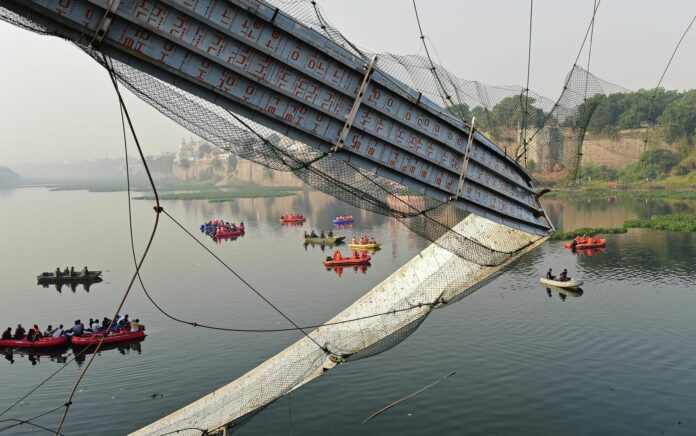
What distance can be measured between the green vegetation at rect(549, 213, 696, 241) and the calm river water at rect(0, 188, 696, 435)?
743 centimetres

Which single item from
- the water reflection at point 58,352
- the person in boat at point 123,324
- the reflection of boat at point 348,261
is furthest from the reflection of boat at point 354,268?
the water reflection at point 58,352

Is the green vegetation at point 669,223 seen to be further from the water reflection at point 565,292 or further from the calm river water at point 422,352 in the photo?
the water reflection at point 565,292

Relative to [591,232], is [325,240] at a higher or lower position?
lower

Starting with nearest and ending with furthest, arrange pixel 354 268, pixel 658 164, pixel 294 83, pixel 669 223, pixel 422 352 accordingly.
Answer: pixel 294 83
pixel 422 352
pixel 354 268
pixel 669 223
pixel 658 164

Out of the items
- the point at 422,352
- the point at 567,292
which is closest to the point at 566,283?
the point at 567,292

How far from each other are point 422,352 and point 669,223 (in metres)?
62.4

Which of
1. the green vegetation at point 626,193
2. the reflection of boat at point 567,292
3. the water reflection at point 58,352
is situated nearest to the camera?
the water reflection at point 58,352

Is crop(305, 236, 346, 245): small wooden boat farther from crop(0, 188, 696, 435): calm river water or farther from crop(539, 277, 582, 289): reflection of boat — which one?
crop(539, 277, 582, 289): reflection of boat

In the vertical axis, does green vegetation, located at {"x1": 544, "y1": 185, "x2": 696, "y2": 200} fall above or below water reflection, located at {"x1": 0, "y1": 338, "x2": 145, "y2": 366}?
above

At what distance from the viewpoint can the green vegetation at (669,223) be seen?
77.9 meters

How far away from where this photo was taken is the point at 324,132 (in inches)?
666

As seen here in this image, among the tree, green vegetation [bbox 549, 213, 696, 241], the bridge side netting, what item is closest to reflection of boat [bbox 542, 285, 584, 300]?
the bridge side netting

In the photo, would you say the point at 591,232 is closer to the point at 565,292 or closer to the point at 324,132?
the point at 565,292

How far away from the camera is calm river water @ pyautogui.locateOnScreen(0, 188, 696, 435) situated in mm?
26000
